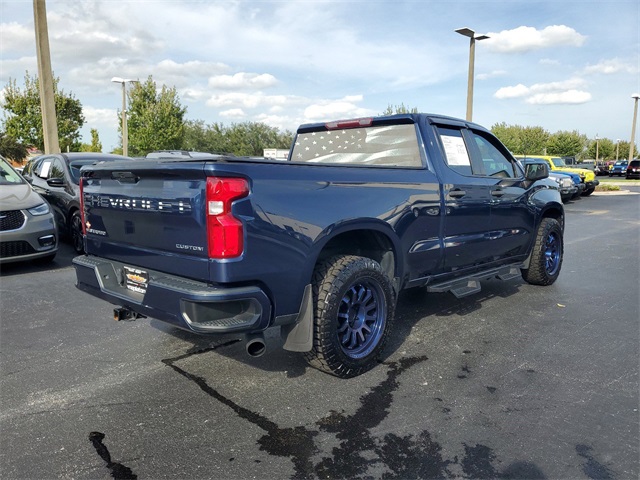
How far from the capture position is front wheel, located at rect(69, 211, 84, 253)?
793 centimetres

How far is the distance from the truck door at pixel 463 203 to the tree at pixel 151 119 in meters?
31.7

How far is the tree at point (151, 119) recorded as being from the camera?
3350 centimetres

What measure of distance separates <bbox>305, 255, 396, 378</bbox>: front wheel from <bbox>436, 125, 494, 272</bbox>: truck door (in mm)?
1009

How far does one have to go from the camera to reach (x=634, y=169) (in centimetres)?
4128

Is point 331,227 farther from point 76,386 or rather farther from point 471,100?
point 471,100

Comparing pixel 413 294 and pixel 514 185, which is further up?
pixel 514 185

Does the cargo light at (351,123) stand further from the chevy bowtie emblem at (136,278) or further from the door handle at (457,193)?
the chevy bowtie emblem at (136,278)

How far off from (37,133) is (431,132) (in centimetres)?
2826

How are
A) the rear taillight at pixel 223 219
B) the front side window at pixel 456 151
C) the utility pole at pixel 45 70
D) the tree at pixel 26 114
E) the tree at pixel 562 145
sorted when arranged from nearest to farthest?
the rear taillight at pixel 223 219
the front side window at pixel 456 151
the utility pole at pixel 45 70
the tree at pixel 26 114
the tree at pixel 562 145

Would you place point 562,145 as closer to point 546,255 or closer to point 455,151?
point 546,255

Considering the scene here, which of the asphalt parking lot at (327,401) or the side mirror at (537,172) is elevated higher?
the side mirror at (537,172)

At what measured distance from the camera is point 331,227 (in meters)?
3.32

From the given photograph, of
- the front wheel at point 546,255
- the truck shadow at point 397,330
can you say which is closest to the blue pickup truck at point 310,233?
the truck shadow at point 397,330

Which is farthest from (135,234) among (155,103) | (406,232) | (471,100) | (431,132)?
(155,103)
